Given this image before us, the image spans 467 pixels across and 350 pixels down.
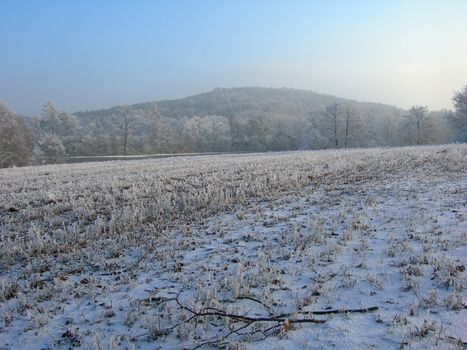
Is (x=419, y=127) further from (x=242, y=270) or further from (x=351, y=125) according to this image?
(x=242, y=270)

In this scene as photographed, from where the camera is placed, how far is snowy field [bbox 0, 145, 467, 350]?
15.3ft

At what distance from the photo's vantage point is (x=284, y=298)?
17.9 feet

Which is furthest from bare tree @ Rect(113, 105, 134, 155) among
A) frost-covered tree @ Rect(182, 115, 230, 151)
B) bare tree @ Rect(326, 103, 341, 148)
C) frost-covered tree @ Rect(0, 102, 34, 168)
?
bare tree @ Rect(326, 103, 341, 148)

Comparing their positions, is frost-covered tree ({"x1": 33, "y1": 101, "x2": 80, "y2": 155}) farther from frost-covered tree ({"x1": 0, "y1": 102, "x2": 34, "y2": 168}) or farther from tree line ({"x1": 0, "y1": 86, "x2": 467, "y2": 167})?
frost-covered tree ({"x1": 0, "y1": 102, "x2": 34, "y2": 168})

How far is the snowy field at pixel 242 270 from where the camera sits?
184 inches

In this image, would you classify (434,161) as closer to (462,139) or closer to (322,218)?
(322,218)

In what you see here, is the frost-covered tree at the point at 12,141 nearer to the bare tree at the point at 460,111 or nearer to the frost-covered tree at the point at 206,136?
the frost-covered tree at the point at 206,136

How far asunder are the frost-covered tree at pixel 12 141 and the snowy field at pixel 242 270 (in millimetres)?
43680

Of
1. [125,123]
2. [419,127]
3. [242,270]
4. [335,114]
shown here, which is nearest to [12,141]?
[125,123]

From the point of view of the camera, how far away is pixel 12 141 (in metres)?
50.4

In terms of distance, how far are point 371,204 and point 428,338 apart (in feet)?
18.1

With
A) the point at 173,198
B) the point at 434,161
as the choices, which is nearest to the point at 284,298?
the point at 173,198

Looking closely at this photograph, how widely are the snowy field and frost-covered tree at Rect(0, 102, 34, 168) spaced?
4368 centimetres

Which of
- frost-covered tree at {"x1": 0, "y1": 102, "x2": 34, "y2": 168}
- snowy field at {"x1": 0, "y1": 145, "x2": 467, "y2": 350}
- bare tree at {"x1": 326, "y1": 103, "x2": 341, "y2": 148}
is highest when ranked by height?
bare tree at {"x1": 326, "y1": 103, "x2": 341, "y2": 148}
